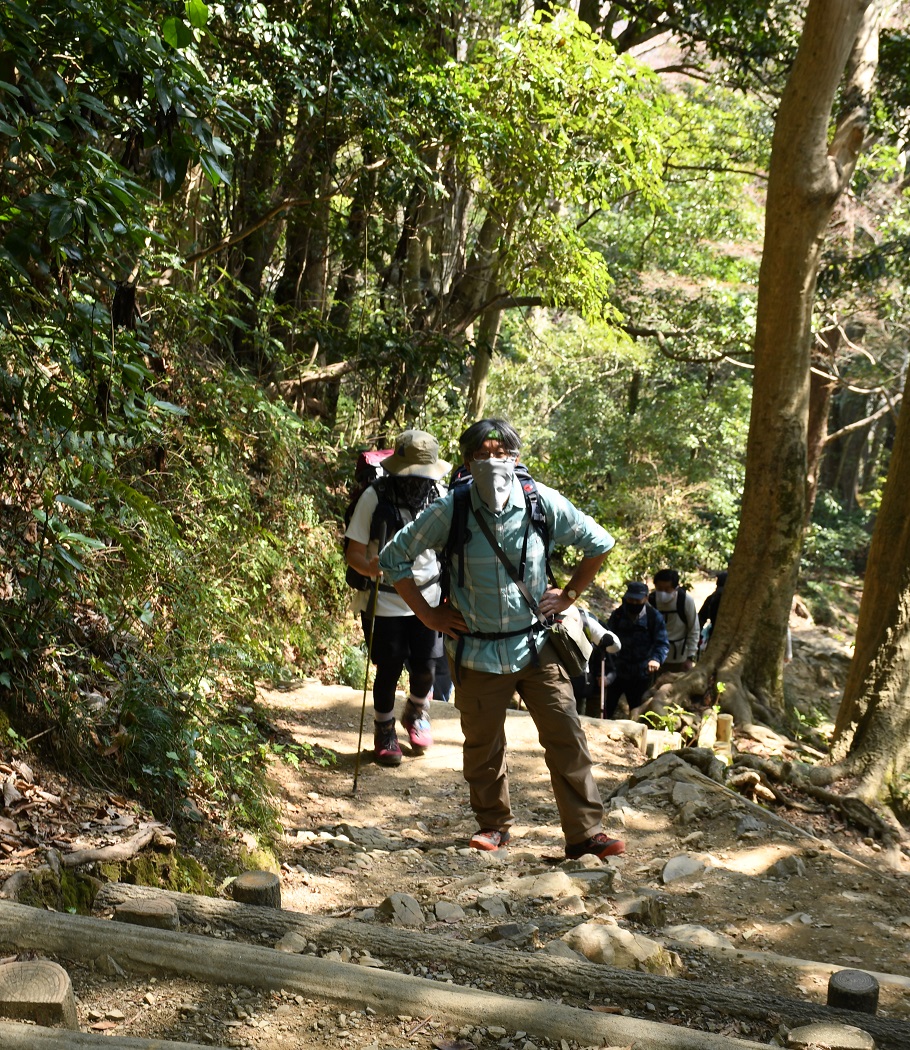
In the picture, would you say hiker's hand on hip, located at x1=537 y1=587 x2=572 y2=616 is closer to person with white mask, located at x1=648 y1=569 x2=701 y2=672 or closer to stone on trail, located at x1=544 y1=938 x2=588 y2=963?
stone on trail, located at x1=544 y1=938 x2=588 y2=963

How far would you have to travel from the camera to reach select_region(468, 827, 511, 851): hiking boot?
17.9 ft

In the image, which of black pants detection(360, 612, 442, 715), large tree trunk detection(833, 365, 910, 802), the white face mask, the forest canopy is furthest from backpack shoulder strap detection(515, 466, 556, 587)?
large tree trunk detection(833, 365, 910, 802)

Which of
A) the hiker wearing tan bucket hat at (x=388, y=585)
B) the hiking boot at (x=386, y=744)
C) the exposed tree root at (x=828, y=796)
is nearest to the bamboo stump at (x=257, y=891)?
the hiker wearing tan bucket hat at (x=388, y=585)

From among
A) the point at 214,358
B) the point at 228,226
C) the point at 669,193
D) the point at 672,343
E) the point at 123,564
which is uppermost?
the point at 669,193

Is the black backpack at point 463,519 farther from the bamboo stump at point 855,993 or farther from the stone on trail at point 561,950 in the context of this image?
the bamboo stump at point 855,993

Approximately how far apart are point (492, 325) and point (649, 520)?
729 centimetres

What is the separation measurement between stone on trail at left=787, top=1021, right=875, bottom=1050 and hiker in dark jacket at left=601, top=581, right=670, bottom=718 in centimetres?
686

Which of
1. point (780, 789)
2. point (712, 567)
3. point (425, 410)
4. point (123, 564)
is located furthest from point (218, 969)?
point (712, 567)

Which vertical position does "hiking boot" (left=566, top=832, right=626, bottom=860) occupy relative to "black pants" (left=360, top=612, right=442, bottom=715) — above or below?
below

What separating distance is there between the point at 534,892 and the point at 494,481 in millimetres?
1873

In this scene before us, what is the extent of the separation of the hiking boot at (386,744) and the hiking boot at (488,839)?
1.62 m

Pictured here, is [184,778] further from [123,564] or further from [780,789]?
[780,789]

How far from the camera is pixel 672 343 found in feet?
61.8

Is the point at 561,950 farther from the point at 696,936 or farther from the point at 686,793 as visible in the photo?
the point at 686,793
